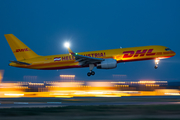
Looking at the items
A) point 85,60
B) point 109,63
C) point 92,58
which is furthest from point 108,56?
point 85,60

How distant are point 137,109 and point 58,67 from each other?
74.2 feet

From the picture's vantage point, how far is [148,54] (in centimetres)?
3697

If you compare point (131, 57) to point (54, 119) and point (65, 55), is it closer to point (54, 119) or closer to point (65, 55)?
point (65, 55)

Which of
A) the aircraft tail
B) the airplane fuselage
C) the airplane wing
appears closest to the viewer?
the airplane wing

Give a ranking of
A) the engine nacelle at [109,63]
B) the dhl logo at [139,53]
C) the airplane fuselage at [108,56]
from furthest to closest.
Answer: the airplane fuselage at [108,56] < the dhl logo at [139,53] < the engine nacelle at [109,63]

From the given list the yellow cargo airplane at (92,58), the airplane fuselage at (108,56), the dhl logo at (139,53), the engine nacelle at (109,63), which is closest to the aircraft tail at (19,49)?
the yellow cargo airplane at (92,58)

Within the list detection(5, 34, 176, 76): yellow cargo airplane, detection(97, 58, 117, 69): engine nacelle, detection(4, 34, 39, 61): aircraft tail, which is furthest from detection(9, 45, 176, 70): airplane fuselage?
detection(4, 34, 39, 61): aircraft tail

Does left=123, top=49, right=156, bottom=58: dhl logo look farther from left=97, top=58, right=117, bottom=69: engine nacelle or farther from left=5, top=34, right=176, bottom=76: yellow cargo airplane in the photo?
left=97, top=58, right=117, bottom=69: engine nacelle

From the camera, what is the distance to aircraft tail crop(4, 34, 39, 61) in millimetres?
41719

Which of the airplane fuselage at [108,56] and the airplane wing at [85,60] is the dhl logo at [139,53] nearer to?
the airplane fuselage at [108,56]

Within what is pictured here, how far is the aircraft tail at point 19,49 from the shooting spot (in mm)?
41719

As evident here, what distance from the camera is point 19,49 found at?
4253 cm

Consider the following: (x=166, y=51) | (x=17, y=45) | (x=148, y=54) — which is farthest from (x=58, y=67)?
(x=166, y=51)

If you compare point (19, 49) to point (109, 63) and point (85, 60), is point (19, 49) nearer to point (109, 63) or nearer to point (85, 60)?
point (85, 60)
